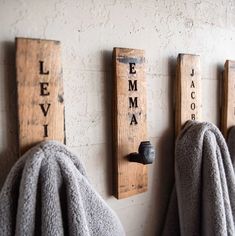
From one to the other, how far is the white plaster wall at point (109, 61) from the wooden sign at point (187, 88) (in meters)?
0.02

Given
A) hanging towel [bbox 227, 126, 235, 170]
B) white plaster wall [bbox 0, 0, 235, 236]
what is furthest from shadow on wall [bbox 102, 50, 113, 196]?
hanging towel [bbox 227, 126, 235, 170]

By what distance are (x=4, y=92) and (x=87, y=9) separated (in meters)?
0.24

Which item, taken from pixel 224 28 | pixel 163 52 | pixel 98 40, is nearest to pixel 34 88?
pixel 98 40

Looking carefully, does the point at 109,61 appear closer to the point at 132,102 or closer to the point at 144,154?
the point at 132,102

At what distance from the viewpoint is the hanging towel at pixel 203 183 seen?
0.57 metres

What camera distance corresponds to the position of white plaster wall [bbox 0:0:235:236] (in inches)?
18.0

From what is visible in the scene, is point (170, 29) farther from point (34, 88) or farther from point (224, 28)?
point (34, 88)

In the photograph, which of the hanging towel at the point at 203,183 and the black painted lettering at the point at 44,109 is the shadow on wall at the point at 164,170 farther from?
the black painted lettering at the point at 44,109

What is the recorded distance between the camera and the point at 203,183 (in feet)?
1.93

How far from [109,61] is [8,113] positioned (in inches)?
9.1

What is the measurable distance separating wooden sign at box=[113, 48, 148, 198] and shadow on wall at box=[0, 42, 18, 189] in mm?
202

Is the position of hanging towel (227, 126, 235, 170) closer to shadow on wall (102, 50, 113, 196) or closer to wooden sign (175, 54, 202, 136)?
wooden sign (175, 54, 202, 136)

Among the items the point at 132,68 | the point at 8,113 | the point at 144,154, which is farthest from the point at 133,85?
the point at 8,113

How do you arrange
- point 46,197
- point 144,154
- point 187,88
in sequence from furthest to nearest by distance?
point 187,88 → point 144,154 → point 46,197
